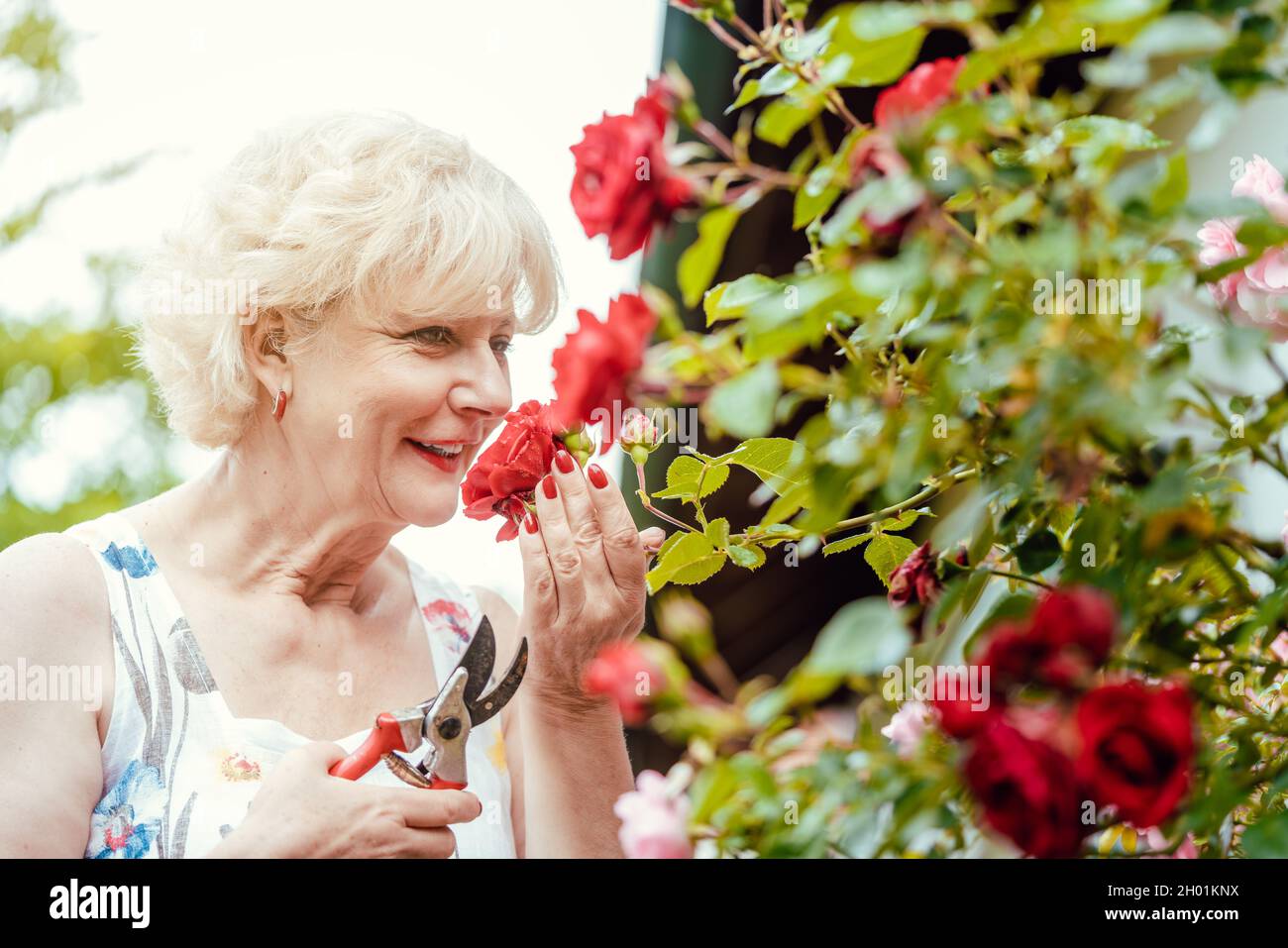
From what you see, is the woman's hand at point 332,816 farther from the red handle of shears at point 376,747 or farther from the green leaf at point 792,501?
the green leaf at point 792,501

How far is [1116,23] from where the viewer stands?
51 cm

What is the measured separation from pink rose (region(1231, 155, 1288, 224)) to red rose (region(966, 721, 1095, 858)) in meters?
0.50

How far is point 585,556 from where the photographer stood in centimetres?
117

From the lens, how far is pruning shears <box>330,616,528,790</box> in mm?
1034

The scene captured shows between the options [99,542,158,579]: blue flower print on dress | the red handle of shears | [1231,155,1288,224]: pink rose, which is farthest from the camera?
[99,542,158,579]: blue flower print on dress

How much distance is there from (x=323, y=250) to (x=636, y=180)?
79 cm

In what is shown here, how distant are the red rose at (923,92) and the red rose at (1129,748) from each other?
31cm

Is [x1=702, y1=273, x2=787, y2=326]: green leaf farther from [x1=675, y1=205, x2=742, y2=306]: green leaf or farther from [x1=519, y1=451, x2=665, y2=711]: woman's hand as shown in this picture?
[x1=519, y1=451, x2=665, y2=711]: woman's hand

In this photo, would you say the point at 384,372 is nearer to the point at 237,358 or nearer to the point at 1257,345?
the point at 237,358

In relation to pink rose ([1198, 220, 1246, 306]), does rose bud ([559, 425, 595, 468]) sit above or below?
below

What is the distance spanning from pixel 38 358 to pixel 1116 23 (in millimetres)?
8023

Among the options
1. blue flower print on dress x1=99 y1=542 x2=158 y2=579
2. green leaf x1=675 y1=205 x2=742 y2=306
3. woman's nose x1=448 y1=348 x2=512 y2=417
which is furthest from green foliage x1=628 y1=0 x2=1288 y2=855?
blue flower print on dress x1=99 y1=542 x2=158 y2=579

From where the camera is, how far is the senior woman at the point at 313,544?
46.1 inches

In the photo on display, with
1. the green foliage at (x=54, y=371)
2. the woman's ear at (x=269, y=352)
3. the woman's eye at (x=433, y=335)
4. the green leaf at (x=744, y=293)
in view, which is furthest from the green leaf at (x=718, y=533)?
the green foliage at (x=54, y=371)
